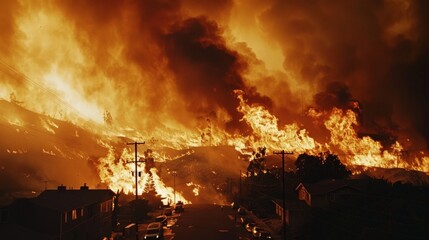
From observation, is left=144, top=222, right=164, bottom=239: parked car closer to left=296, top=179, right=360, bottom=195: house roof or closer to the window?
the window

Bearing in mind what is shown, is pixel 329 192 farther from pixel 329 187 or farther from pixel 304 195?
pixel 304 195

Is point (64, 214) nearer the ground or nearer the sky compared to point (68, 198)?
nearer the ground

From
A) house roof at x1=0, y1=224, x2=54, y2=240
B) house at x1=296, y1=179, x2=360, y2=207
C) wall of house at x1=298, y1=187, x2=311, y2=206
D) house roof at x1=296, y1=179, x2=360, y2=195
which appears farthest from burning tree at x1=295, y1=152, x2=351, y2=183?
house roof at x1=0, y1=224, x2=54, y2=240

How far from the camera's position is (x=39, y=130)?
12581 cm

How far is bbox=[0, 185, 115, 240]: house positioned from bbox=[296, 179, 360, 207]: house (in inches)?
1188

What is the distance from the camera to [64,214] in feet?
131

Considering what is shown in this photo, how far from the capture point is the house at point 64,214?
3797 centimetres

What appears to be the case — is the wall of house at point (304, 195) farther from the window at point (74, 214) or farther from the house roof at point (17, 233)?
the house roof at point (17, 233)

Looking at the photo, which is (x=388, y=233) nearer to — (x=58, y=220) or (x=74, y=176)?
(x=58, y=220)

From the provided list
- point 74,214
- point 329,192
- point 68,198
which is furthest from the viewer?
point 329,192

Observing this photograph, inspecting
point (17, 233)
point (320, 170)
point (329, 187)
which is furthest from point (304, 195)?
point (17, 233)

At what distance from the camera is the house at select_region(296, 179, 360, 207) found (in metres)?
62.3

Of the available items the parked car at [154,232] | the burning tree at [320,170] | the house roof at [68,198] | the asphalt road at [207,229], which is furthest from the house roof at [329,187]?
the house roof at [68,198]

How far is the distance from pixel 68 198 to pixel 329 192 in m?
36.4
